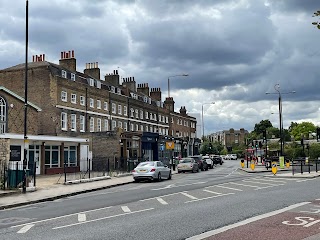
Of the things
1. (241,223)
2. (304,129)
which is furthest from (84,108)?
(304,129)

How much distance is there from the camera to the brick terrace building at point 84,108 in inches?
1700

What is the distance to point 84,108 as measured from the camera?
48.4 m

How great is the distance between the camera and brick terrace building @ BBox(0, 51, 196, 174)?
43.2 m

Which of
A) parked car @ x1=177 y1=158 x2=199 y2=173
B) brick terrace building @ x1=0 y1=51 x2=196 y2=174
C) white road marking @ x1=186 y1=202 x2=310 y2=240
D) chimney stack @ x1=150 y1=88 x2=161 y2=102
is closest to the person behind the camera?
white road marking @ x1=186 y1=202 x2=310 y2=240

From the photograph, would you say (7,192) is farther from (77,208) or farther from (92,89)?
(92,89)

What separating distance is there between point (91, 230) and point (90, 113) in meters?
40.5

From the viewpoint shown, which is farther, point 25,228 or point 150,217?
point 150,217

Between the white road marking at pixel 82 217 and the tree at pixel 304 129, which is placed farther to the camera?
the tree at pixel 304 129

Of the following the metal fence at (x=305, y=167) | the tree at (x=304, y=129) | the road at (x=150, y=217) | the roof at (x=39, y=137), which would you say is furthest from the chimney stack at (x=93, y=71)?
the tree at (x=304, y=129)

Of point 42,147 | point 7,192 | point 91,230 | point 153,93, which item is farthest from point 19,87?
point 91,230

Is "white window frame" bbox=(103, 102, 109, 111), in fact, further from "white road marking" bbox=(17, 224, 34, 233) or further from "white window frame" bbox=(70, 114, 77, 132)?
"white road marking" bbox=(17, 224, 34, 233)

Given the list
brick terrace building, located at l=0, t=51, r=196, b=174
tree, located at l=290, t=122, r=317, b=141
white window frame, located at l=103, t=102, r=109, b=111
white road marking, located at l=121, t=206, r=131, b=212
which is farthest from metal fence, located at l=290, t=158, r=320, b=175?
tree, located at l=290, t=122, r=317, b=141

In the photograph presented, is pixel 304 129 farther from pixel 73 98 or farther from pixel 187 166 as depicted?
pixel 73 98

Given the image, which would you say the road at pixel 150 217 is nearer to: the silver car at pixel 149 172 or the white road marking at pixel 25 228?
the white road marking at pixel 25 228
